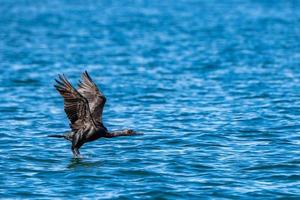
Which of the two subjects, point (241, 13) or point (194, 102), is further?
point (241, 13)

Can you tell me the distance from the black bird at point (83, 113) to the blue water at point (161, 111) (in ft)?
1.54

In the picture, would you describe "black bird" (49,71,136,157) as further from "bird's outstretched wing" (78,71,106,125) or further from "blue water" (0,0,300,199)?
"blue water" (0,0,300,199)

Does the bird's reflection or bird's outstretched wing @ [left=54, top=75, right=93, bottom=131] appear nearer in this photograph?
bird's outstretched wing @ [left=54, top=75, right=93, bottom=131]

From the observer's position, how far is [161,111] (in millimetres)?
22609

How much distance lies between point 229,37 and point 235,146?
27.2 meters

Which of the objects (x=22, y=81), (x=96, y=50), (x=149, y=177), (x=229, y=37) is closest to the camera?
(x=149, y=177)

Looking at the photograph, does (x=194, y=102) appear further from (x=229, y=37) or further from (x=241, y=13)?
(x=241, y=13)

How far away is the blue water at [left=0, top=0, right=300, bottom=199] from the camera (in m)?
14.7

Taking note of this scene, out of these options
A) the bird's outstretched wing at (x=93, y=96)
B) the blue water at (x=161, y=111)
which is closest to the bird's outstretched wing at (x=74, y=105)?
the bird's outstretched wing at (x=93, y=96)

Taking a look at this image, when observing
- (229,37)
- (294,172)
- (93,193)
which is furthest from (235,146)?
(229,37)

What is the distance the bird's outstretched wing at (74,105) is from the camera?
15523mm

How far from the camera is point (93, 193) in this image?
13898 millimetres

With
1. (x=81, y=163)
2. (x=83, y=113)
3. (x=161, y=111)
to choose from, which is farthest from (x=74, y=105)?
(x=161, y=111)

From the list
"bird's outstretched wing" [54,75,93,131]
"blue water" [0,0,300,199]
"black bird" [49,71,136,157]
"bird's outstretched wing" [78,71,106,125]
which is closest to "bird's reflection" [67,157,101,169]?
"blue water" [0,0,300,199]
